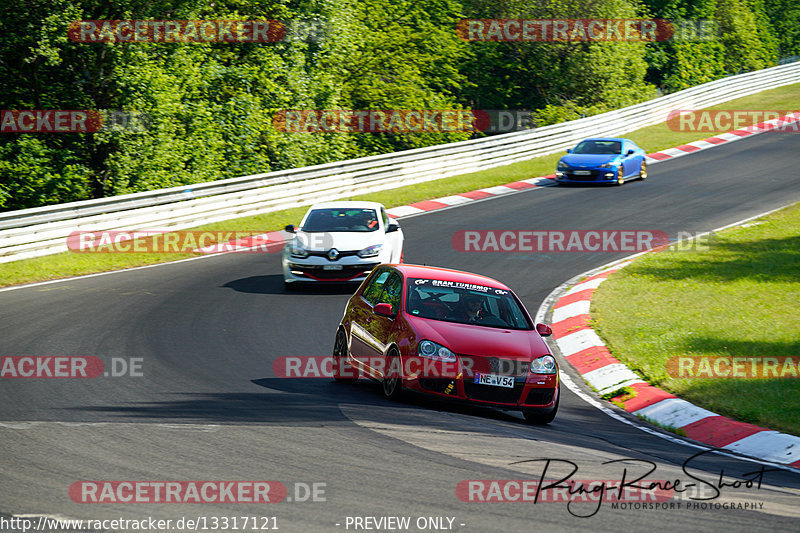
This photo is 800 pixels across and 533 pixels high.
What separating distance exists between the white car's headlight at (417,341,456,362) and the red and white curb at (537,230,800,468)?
8.15 feet

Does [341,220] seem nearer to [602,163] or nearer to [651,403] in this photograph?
[651,403]

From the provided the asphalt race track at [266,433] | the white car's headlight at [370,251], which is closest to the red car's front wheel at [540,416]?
the asphalt race track at [266,433]

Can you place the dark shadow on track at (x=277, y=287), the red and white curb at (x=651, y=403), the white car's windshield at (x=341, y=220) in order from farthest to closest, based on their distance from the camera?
1. the white car's windshield at (x=341, y=220)
2. the dark shadow on track at (x=277, y=287)
3. the red and white curb at (x=651, y=403)

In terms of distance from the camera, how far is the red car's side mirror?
9.57 m

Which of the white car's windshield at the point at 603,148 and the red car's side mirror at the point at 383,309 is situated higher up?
the white car's windshield at the point at 603,148

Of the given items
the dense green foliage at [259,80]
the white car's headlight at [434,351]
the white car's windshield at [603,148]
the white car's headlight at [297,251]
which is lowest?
the white car's headlight at [297,251]

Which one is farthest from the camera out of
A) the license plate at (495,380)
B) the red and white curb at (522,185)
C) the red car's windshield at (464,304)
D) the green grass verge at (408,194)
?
the red and white curb at (522,185)

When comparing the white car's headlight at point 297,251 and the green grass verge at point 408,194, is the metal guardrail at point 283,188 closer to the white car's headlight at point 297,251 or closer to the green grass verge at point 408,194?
the green grass verge at point 408,194

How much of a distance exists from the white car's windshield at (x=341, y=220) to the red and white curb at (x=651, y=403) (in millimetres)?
3732

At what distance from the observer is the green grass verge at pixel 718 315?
33.1 feet

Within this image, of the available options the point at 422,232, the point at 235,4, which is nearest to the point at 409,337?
the point at 422,232

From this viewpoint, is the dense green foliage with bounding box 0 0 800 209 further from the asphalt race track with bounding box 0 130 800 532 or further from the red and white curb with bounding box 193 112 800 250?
the asphalt race track with bounding box 0 130 800 532

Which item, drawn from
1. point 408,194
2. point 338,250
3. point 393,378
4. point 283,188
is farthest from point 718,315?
point 408,194

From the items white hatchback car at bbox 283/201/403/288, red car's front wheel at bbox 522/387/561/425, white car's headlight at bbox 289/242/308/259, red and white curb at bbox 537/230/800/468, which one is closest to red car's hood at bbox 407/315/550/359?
red car's front wheel at bbox 522/387/561/425
